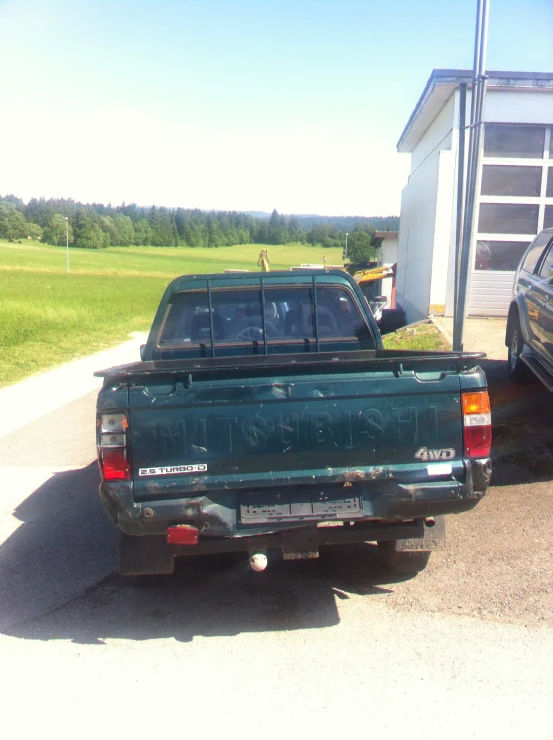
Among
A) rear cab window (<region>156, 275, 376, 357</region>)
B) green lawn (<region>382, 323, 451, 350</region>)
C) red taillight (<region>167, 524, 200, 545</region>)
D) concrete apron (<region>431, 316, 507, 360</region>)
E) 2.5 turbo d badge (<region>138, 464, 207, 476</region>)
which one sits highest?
rear cab window (<region>156, 275, 376, 357</region>)

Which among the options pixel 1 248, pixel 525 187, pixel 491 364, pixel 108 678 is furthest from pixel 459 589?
pixel 1 248

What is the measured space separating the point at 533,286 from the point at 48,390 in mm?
7508

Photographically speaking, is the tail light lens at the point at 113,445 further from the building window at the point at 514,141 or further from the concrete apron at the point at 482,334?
the building window at the point at 514,141

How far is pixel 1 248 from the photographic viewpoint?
104 meters

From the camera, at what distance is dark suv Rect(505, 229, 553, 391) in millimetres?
7121

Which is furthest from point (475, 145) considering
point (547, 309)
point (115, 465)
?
point (115, 465)

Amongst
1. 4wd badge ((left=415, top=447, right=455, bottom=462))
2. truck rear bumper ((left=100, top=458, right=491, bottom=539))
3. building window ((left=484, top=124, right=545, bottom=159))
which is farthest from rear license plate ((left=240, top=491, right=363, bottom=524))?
building window ((left=484, top=124, right=545, bottom=159))

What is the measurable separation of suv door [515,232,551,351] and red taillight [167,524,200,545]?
4841mm

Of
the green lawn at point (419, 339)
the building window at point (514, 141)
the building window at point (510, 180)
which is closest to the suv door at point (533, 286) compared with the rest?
the green lawn at point (419, 339)

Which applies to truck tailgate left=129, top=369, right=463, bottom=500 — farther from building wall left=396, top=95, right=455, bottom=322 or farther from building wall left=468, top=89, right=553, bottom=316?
building wall left=396, top=95, right=455, bottom=322

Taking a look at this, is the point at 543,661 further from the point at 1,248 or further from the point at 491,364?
the point at 1,248

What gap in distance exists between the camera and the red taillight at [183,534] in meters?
3.70

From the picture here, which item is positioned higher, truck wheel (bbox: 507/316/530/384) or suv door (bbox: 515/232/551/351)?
suv door (bbox: 515/232/551/351)

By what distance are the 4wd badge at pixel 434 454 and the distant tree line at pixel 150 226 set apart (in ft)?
390
